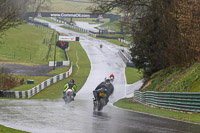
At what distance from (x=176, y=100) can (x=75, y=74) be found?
38.2 m

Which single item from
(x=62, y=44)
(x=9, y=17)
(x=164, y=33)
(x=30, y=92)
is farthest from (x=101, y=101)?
(x=62, y=44)

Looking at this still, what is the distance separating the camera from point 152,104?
24375 mm

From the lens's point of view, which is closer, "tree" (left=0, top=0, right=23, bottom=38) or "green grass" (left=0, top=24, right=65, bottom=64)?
"tree" (left=0, top=0, right=23, bottom=38)

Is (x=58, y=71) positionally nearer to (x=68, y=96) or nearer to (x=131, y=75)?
(x=131, y=75)

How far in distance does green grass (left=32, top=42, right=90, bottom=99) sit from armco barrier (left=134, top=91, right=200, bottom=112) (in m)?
14.4

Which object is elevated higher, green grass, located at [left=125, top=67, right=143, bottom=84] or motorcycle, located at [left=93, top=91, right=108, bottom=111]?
motorcycle, located at [left=93, top=91, right=108, bottom=111]

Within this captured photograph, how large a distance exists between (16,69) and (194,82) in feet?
128

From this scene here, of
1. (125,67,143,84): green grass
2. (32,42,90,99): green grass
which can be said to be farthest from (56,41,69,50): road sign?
(125,67,143,84): green grass

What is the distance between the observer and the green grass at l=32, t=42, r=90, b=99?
129 ft

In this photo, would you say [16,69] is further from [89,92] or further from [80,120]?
[80,120]

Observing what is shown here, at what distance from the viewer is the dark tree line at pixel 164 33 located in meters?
26.4

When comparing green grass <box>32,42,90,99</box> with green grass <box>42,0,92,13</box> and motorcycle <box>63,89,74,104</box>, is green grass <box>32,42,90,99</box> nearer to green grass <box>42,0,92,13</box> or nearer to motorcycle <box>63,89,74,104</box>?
motorcycle <box>63,89,74,104</box>

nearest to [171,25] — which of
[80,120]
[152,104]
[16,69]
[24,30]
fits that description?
[152,104]

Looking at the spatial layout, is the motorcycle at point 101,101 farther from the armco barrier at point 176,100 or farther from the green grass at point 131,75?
the green grass at point 131,75
